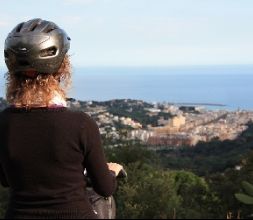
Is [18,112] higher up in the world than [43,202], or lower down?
higher up

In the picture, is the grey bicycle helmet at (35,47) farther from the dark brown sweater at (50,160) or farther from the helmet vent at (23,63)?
the dark brown sweater at (50,160)

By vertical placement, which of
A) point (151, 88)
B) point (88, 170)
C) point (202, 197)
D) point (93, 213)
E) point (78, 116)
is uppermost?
point (78, 116)

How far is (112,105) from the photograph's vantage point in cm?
6575

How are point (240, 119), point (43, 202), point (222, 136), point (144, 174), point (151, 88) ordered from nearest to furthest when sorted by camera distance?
point (43, 202) < point (144, 174) < point (222, 136) < point (240, 119) < point (151, 88)

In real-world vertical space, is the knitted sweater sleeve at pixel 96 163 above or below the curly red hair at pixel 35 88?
below

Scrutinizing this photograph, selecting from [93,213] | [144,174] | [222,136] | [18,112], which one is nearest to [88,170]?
[93,213]

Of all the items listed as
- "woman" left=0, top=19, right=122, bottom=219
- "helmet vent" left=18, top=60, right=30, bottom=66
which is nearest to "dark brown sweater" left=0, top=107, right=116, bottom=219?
"woman" left=0, top=19, right=122, bottom=219

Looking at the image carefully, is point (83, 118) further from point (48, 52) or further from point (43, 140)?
point (48, 52)

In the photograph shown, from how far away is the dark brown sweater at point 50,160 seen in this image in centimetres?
175

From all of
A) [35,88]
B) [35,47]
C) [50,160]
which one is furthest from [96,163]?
[35,47]

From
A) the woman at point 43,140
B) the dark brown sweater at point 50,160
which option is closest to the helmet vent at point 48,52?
the woman at point 43,140

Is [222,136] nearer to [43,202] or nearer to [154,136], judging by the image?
[154,136]

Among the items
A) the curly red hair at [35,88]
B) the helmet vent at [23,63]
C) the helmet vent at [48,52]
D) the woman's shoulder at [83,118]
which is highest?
the helmet vent at [48,52]

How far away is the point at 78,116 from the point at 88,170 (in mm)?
186
